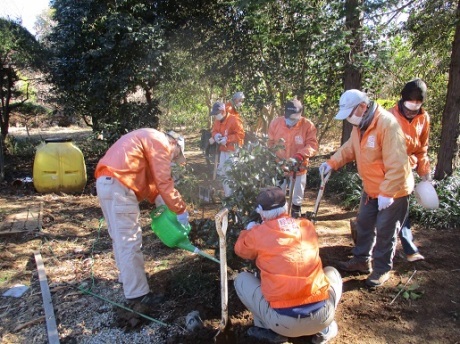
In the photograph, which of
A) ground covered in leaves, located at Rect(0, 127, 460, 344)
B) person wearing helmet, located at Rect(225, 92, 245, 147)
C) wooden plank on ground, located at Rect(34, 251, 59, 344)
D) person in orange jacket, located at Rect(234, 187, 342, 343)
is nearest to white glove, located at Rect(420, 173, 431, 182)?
ground covered in leaves, located at Rect(0, 127, 460, 344)

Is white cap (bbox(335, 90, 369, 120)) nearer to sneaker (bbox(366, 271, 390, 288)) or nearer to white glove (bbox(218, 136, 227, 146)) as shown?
sneaker (bbox(366, 271, 390, 288))

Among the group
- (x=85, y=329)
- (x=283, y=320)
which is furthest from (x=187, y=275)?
(x=283, y=320)

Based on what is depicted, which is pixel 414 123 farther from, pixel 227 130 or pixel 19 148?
pixel 19 148

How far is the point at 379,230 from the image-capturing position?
3420 millimetres

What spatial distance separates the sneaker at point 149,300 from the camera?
3.30 meters

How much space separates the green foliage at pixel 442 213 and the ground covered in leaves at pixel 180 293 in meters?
0.16

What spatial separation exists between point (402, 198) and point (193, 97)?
29.3 ft

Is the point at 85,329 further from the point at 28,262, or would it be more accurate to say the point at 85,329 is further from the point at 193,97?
the point at 193,97

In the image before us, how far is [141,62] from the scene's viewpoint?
25.5 ft

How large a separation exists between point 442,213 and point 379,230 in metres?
2.37

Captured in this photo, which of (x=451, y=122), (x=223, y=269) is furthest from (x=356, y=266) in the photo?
(x=451, y=122)

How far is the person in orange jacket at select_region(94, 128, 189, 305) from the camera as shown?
309 cm

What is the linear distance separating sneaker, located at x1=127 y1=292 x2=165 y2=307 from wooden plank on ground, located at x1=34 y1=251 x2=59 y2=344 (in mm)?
634

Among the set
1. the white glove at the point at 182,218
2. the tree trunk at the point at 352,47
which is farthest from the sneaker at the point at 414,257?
the tree trunk at the point at 352,47
